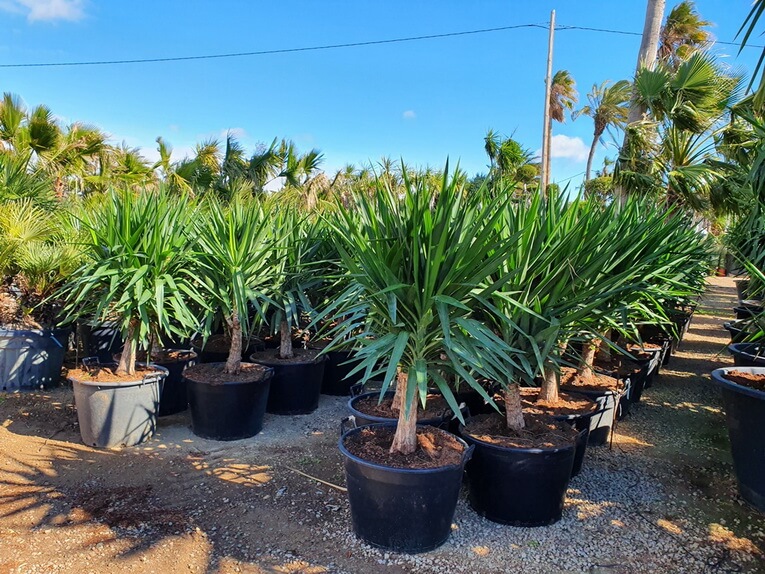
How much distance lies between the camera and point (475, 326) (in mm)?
2559

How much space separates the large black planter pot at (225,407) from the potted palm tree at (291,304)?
1.69 feet

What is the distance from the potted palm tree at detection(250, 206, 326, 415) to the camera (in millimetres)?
4574

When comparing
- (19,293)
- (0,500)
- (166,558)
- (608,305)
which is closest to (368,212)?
(608,305)

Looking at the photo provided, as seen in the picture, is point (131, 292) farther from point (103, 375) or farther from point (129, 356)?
point (103, 375)

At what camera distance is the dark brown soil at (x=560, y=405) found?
3629 millimetres

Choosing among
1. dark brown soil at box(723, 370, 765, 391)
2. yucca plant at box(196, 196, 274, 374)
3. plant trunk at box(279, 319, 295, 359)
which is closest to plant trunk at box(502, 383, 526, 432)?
dark brown soil at box(723, 370, 765, 391)

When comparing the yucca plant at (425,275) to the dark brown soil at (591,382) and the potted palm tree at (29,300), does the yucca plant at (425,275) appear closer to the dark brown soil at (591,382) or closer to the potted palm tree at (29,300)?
the dark brown soil at (591,382)

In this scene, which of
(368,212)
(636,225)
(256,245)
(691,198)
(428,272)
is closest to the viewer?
(428,272)

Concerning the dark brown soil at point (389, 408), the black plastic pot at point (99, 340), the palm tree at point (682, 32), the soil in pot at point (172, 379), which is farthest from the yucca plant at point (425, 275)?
the palm tree at point (682, 32)

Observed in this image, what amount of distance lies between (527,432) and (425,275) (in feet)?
4.30

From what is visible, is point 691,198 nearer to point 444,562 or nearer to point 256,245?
point 256,245

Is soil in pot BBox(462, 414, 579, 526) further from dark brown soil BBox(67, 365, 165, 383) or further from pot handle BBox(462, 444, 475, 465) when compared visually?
dark brown soil BBox(67, 365, 165, 383)

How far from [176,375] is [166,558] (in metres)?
2.50

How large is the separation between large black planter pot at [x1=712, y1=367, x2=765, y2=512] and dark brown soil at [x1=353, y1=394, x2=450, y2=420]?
1797 mm
